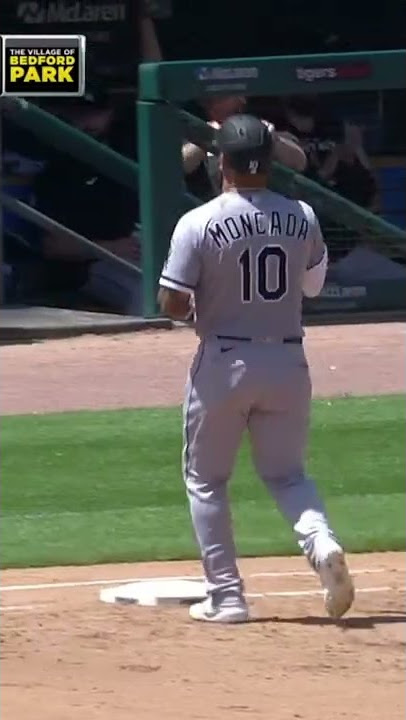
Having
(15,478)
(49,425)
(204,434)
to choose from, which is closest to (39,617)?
(204,434)

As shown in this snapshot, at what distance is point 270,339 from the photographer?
6.63 metres

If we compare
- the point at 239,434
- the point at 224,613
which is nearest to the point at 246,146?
→ the point at 239,434

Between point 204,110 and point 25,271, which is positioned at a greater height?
point 204,110

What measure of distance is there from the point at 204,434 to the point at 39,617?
2.92ft

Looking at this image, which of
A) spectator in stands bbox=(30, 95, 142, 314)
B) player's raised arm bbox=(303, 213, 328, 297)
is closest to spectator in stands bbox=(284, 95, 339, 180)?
spectator in stands bbox=(30, 95, 142, 314)

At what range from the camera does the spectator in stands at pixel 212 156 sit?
14.4 metres

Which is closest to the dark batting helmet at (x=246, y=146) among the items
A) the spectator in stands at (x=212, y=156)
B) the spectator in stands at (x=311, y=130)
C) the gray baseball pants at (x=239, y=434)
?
the gray baseball pants at (x=239, y=434)

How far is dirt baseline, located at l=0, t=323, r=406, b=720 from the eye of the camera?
5.52 m

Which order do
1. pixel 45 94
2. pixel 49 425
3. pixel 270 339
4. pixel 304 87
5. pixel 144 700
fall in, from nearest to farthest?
pixel 144 700 → pixel 270 339 → pixel 49 425 → pixel 304 87 → pixel 45 94

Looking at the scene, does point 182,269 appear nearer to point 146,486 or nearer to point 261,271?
point 261,271

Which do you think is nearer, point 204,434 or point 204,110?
point 204,434

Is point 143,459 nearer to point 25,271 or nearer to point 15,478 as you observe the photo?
point 15,478

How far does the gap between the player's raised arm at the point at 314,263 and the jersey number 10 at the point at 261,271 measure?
5.3 inches

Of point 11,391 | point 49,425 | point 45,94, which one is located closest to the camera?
point 49,425
